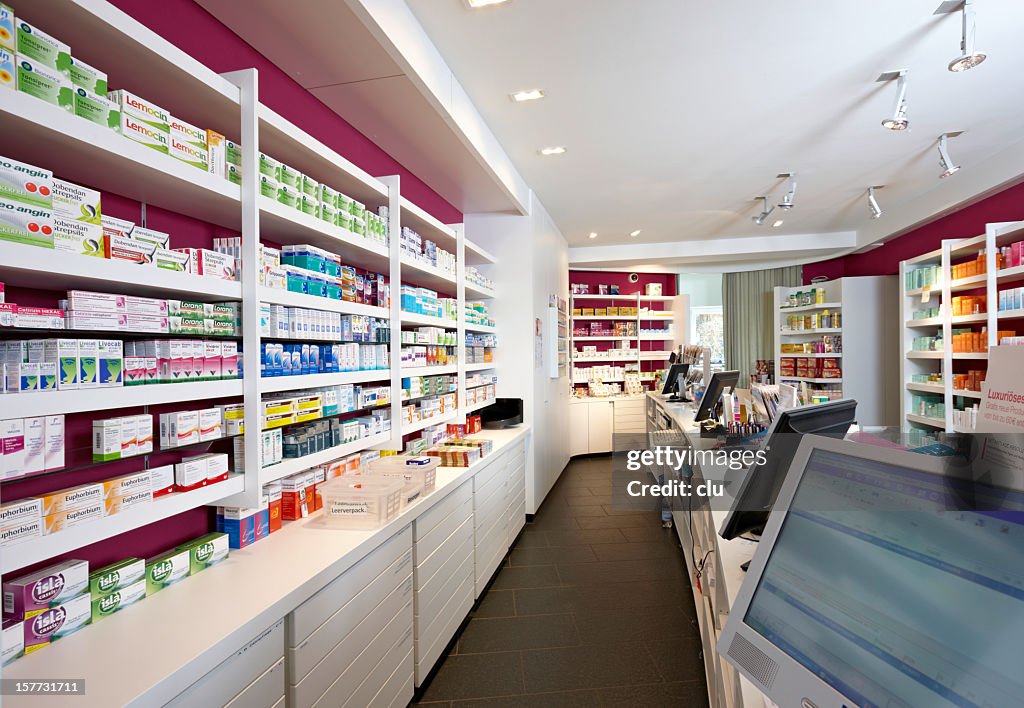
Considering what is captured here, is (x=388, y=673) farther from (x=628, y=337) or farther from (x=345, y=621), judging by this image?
(x=628, y=337)

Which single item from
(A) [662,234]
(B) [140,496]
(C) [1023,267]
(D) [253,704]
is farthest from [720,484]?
(A) [662,234]

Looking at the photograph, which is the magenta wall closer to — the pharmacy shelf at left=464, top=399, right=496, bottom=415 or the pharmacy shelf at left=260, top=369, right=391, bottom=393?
the pharmacy shelf at left=464, top=399, right=496, bottom=415

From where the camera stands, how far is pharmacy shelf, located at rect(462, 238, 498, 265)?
4.47m

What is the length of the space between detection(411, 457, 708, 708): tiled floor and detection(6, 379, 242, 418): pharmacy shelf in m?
1.76

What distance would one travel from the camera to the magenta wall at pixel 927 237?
4941 millimetres

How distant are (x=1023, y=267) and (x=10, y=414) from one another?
5.80m

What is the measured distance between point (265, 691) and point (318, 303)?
1.41 metres

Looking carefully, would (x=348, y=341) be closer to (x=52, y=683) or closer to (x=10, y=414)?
(x=10, y=414)

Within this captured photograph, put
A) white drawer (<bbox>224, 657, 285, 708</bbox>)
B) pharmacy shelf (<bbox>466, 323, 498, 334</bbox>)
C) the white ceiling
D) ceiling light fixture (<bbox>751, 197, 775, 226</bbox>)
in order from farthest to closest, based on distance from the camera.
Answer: ceiling light fixture (<bbox>751, 197, 775, 226</bbox>) → pharmacy shelf (<bbox>466, 323, 498, 334</bbox>) → the white ceiling → white drawer (<bbox>224, 657, 285, 708</bbox>)

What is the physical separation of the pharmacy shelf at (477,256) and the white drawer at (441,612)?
8.25 feet

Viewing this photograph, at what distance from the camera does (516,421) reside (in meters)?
4.86

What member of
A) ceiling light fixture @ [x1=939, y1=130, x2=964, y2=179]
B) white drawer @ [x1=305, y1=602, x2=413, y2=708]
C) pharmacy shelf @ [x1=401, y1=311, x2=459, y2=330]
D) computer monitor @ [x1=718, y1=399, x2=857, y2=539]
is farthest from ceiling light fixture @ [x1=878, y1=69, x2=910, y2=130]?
white drawer @ [x1=305, y1=602, x2=413, y2=708]

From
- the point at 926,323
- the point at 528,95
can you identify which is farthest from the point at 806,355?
the point at 528,95

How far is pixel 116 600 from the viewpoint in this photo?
1433mm
